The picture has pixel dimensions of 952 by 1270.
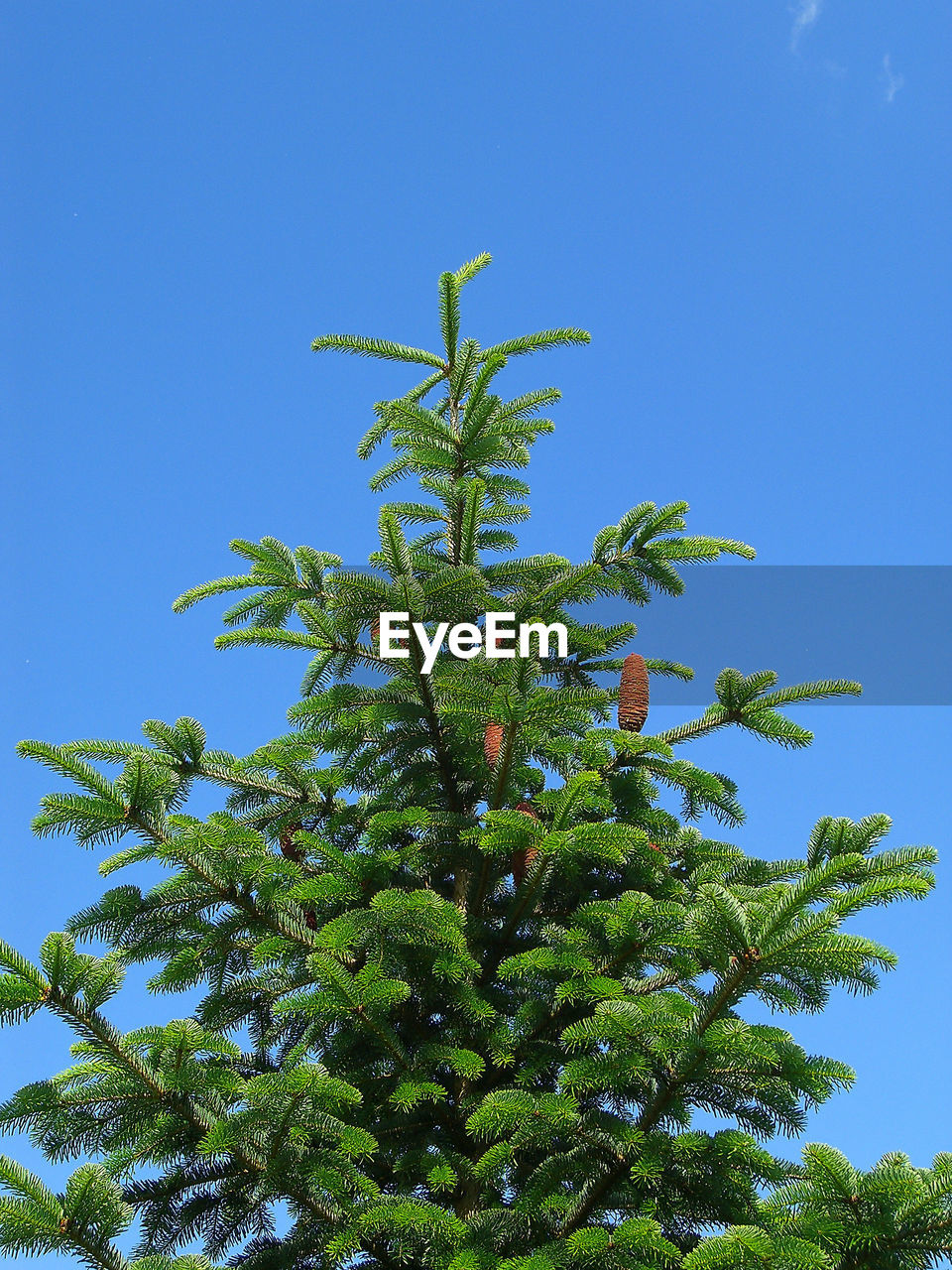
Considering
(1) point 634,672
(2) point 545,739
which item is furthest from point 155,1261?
(1) point 634,672

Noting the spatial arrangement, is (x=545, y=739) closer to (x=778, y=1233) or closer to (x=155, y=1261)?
(x=778, y=1233)

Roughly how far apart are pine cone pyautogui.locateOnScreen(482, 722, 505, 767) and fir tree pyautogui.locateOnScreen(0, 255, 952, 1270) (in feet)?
0.06

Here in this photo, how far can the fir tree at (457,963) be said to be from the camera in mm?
3580

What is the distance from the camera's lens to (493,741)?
4977mm

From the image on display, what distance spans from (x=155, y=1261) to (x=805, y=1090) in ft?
8.10

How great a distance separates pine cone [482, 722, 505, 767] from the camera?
193 inches

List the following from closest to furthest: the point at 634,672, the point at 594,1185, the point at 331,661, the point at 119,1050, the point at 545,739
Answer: the point at 119,1050
the point at 594,1185
the point at 545,739
the point at 634,672
the point at 331,661

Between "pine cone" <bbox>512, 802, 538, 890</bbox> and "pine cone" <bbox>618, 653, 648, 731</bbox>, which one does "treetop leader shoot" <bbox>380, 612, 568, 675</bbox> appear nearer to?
"pine cone" <bbox>618, 653, 648, 731</bbox>

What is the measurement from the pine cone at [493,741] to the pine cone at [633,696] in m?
0.65

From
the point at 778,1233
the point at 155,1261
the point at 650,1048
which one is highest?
the point at 650,1048

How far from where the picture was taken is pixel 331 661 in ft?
19.3

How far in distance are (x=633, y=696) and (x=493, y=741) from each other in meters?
0.77


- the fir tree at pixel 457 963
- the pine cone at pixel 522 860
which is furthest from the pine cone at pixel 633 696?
the pine cone at pixel 522 860

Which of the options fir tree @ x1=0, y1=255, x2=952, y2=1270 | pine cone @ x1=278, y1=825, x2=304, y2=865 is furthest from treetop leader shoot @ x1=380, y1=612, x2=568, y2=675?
pine cone @ x1=278, y1=825, x2=304, y2=865
